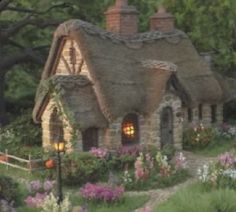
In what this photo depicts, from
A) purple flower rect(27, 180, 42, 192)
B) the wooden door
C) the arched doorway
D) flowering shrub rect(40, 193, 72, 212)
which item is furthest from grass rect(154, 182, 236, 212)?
the arched doorway

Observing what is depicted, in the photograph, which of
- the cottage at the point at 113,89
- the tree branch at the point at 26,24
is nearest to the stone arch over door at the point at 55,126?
the cottage at the point at 113,89

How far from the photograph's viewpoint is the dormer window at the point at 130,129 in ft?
83.8

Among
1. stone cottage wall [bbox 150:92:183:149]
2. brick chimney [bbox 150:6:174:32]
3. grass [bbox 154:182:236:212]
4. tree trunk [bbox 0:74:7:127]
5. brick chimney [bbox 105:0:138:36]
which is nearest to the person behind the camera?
grass [bbox 154:182:236:212]

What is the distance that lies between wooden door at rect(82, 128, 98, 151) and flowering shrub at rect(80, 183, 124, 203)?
19.1ft

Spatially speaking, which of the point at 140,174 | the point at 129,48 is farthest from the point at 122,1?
the point at 140,174

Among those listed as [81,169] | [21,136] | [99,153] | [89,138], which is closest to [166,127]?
[89,138]

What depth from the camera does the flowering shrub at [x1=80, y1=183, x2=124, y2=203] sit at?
18.5m

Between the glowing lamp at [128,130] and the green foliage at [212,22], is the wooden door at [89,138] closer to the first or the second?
the glowing lamp at [128,130]

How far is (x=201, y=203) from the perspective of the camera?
1475cm

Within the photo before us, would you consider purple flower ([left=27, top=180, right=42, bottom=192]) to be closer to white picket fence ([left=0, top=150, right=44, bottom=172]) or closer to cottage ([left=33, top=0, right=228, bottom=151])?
white picket fence ([left=0, top=150, right=44, bottom=172])

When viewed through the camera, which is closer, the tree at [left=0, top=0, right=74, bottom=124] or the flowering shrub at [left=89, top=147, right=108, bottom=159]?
the flowering shrub at [left=89, top=147, right=108, bottom=159]

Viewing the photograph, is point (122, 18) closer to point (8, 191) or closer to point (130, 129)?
point (130, 129)

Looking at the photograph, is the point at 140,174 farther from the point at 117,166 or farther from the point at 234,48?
the point at 234,48

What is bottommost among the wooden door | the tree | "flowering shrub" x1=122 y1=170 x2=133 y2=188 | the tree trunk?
"flowering shrub" x1=122 y1=170 x2=133 y2=188
